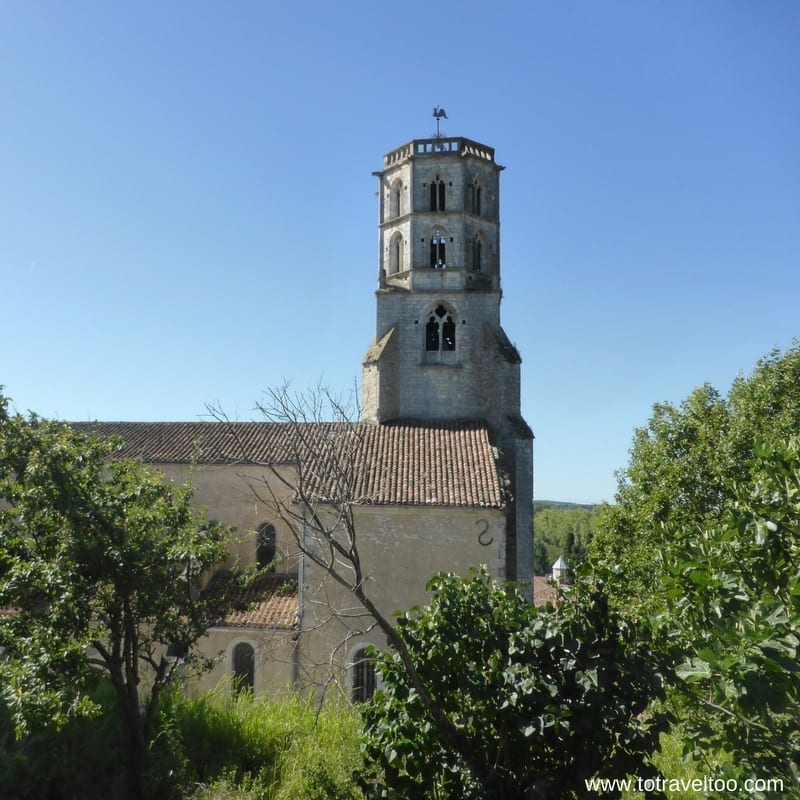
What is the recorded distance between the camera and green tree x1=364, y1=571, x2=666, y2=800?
216 inches

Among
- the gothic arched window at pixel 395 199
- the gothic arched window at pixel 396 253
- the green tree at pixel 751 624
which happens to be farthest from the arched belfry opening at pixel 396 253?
the green tree at pixel 751 624

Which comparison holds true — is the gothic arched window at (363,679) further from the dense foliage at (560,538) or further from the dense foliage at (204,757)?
the dense foliage at (560,538)

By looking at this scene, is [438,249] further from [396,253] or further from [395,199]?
[395,199]

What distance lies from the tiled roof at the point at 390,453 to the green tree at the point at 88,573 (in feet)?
11.7

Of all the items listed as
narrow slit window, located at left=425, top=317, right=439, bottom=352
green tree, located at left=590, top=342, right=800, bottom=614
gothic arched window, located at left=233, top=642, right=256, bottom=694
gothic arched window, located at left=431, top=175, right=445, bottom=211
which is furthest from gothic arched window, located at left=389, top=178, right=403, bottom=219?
gothic arched window, located at left=233, top=642, right=256, bottom=694

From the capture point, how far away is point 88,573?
8164 mm

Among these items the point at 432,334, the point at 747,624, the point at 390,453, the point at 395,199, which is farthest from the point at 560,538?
the point at 747,624

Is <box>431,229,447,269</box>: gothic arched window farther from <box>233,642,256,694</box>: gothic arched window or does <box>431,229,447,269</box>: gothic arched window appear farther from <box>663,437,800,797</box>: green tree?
<box>663,437,800,797</box>: green tree

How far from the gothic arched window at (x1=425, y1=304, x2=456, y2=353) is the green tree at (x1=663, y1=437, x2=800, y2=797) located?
688 inches

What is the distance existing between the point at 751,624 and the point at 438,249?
66.8 feet

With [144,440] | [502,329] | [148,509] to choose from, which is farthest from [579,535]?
[148,509]

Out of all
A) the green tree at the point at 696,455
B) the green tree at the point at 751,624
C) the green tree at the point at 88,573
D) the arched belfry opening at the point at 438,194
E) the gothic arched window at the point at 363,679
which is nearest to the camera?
the green tree at the point at 751,624

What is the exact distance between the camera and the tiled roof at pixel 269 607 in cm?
1481

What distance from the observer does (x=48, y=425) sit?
963cm
